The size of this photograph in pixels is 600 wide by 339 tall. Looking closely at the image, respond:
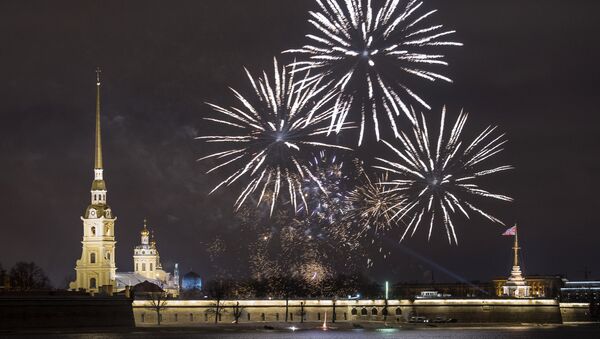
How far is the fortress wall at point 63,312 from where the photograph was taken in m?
98.4

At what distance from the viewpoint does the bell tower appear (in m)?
148

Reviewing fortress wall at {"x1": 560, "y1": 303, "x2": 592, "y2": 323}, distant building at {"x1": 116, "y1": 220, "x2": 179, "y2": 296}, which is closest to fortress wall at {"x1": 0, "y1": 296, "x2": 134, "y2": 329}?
fortress wall at {"x1": 560, "y1": 303, "x2": 592, "y2": 323}

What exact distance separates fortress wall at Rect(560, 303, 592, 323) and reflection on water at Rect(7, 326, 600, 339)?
25.4 meters

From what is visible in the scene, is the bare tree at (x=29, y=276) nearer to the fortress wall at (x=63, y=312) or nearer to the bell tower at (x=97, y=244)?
the bell tower at (x=97, y=244)

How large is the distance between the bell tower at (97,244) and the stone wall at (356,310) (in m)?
31.5

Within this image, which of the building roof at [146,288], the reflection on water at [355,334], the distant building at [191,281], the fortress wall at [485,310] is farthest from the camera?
the distant building at [191,281]

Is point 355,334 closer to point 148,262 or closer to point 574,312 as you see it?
point 574,312

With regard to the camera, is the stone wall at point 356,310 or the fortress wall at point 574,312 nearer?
the stone wall at point 356,310

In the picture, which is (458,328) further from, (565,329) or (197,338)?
(197,338)

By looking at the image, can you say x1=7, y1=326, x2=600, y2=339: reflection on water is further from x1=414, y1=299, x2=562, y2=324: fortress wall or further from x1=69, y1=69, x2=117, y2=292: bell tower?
x1=69, y1=69, x2=117, y2=292: bell tower

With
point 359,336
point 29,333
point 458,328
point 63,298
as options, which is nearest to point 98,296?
point 63,298

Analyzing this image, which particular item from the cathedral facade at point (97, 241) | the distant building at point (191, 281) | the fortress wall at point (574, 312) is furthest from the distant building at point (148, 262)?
the fortress wall at point (574, 312)

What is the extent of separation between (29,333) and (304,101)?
3529 cm

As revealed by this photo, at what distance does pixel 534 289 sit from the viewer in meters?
198
